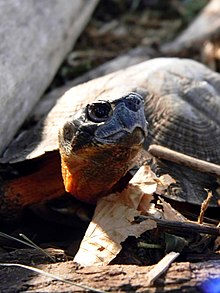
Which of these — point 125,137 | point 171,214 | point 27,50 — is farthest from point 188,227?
point 27,50

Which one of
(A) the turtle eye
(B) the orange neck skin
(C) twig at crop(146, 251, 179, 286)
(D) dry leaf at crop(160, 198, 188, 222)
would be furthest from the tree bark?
(C) twig at crop(146, 251, 179, 286)

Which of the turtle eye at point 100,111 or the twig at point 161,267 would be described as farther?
the turtle eye at point 100,111

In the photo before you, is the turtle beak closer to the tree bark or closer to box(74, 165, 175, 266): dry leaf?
box(74, 165, 175, 266): dry leaf

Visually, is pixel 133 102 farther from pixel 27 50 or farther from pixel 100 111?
pixel 27 50

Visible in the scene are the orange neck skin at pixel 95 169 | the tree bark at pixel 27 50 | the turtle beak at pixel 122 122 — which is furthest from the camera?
the tree bark at pixel 27 50

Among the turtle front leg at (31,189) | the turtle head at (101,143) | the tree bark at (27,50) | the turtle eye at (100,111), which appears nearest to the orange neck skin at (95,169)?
the turtle head at (101,143)

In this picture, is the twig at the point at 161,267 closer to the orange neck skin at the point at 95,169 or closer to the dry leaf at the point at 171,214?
the dry leaf at the point at 171,214
